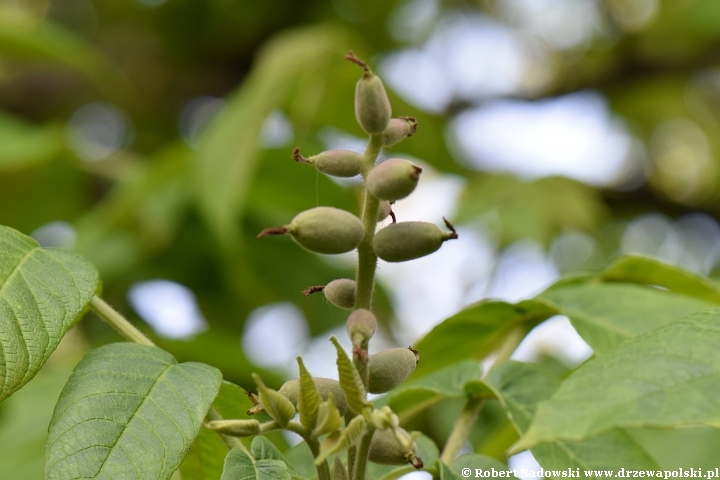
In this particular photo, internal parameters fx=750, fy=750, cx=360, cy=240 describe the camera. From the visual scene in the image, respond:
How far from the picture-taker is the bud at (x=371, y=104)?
1.92 ft

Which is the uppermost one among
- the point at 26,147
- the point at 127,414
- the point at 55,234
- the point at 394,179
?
the point at 394,179

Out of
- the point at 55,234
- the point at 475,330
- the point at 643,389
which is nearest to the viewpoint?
the point at 643,389

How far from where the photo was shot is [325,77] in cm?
206

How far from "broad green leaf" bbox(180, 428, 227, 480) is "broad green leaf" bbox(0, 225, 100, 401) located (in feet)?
0.57

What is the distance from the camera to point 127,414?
22.5 inches

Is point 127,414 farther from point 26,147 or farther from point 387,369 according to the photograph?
point 26,147

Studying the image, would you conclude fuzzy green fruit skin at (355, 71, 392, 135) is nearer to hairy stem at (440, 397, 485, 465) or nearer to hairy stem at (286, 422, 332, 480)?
hairy stem at (286, 422, 332, 480)

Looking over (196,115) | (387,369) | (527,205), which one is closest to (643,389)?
(387,369)

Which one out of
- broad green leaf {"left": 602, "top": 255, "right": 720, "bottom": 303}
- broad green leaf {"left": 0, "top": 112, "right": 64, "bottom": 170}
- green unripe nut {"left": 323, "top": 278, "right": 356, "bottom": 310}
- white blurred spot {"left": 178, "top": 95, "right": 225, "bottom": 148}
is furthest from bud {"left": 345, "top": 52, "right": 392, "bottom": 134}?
white blurred spot {"left": 178, "top": 95, "right": 225, "bottom": 148}

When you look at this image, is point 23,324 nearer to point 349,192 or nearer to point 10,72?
point 349,192

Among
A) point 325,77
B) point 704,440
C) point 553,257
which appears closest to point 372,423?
point 704,440

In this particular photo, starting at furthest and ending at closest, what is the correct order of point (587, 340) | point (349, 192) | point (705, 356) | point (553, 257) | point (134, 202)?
point (553, 257) < point (349, 192) < point (134, 202) < point (587, 340) < point (705, 356)

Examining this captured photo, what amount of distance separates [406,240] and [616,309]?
1.32 feet

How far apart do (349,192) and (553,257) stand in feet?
3.48
